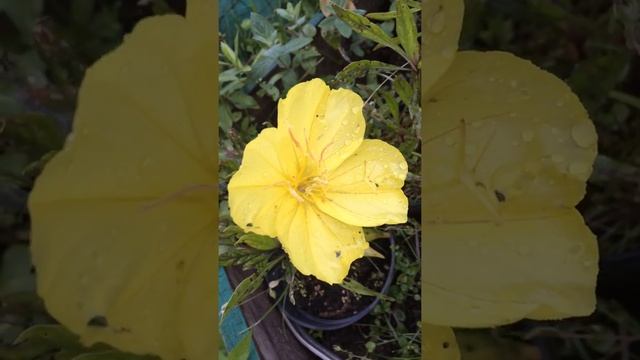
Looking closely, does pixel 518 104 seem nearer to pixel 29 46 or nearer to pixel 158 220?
pixel 158 220

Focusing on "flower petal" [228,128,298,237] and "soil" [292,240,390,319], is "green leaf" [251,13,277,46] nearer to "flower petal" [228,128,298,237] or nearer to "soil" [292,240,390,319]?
"flower petal" [228,128,298,237]

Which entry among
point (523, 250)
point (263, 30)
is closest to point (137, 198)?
point (263, 30)

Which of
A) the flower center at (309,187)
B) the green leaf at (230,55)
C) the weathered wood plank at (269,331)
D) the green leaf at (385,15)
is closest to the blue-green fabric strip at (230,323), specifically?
the weathered wood plank at (269,331)

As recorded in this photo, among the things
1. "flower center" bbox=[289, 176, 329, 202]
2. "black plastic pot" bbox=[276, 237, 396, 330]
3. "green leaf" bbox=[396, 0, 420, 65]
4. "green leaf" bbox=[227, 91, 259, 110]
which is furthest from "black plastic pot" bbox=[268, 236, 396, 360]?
"green leaf" bbox=[396, 0, 420, 65]

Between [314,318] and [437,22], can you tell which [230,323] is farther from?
[437,22]

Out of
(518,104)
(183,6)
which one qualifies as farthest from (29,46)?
(518,104)

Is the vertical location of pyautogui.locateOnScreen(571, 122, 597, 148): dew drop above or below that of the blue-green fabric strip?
above
